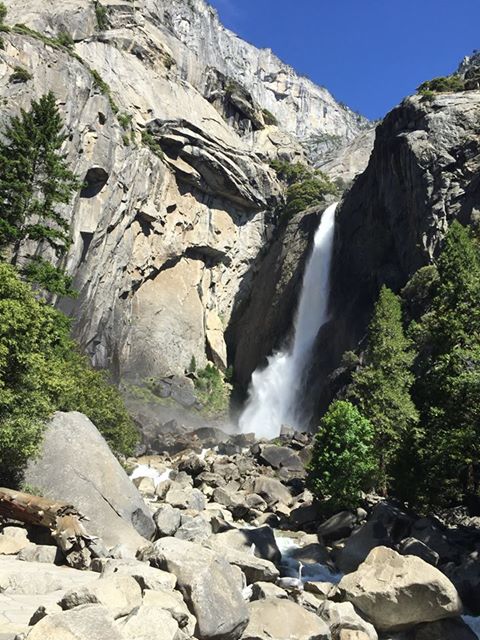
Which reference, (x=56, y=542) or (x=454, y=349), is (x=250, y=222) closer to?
(x=454, y=349)

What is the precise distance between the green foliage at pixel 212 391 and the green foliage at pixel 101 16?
47.0m

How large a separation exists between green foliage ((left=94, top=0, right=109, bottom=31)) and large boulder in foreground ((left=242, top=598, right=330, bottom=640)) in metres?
73.5

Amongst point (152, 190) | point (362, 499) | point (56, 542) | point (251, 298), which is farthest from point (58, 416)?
point (251, 298)

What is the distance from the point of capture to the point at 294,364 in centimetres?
6012

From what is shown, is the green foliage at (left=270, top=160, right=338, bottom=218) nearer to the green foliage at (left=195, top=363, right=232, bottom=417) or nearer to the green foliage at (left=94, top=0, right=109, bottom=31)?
the green foliage at (left=195, top=363, right=232, bottom=417)

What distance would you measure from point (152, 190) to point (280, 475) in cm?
3887

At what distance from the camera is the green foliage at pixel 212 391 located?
197 feet

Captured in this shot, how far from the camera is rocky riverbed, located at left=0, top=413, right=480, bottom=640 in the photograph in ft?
24.4

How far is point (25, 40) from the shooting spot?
44.8 metres

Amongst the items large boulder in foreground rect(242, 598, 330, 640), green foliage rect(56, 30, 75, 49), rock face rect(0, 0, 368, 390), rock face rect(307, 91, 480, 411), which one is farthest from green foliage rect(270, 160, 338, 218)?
large boulder in foreground rect(242, 598, 330, 640)

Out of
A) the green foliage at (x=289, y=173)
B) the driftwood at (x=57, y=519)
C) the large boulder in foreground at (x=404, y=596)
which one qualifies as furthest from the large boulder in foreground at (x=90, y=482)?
the green foliage at (x=289, y=173)

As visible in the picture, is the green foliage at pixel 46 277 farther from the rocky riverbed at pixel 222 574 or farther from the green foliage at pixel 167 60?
the green foliage at pixel 167 60

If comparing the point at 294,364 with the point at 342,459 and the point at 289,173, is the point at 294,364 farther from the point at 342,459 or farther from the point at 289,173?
the point at 342,459

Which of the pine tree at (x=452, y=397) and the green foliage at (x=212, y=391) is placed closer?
the pine tree at (x=452, y=397)
